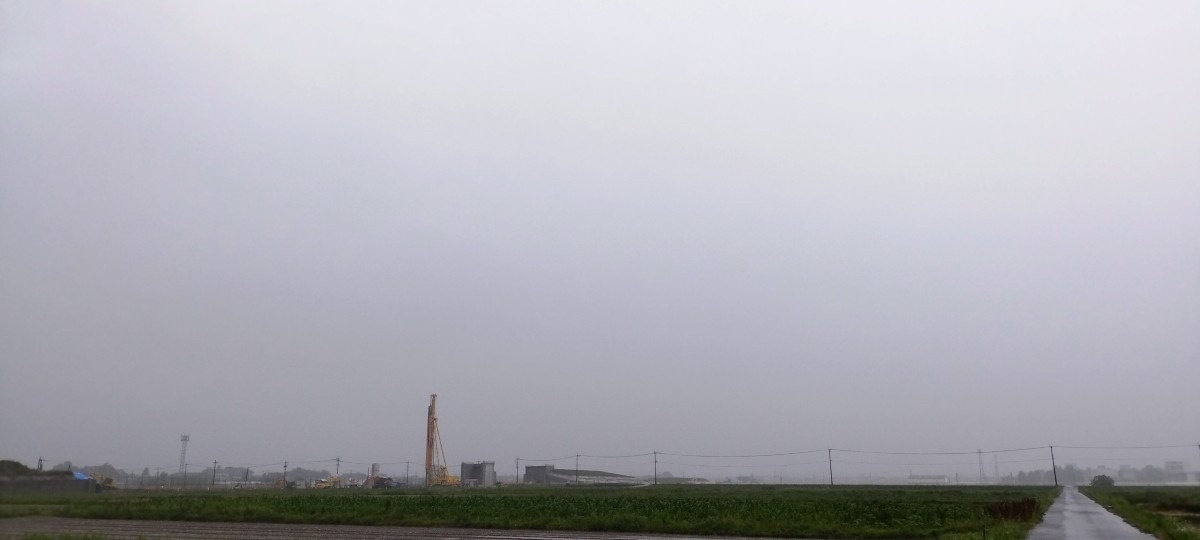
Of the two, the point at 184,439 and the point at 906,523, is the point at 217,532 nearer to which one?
the point at 906,523

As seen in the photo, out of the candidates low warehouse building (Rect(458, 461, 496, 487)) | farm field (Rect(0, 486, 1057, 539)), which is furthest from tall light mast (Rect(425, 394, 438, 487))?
farm field (Rect(0, 486, 1057, 539))

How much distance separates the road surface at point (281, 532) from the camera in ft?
82.9

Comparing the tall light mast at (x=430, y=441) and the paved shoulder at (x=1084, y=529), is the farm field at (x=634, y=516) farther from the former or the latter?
the tall light mast at (x=430, y=441)

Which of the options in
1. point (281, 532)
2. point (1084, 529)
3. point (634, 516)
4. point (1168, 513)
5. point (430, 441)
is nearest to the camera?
point (281, 532)

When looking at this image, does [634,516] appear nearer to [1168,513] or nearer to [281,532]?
[281,532]

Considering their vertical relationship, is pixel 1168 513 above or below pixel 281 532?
below

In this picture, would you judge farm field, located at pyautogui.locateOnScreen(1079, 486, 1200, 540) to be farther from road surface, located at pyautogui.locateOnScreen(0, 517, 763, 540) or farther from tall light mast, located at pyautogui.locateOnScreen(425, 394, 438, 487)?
tall light mast, located at pyautogui.locateOnScreen(425, 394, 438, 487)

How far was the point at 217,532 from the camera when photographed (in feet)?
90.5

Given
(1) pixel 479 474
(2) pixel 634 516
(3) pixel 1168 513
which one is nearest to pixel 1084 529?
(3) pixel 1168 513

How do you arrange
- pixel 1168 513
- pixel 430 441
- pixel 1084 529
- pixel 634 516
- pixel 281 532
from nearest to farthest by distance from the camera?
pixel 281 532, pixel 1084 529, pixel 634 516, pixel 1168 513, pixel 430 441

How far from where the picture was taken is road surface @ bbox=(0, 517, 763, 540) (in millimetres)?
25266

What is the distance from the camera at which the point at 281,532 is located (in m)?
27.6

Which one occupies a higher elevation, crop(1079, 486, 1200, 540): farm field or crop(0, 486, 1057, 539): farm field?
crop(0, 486, 1057, 539): farm field

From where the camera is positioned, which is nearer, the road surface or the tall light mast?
the road surface
